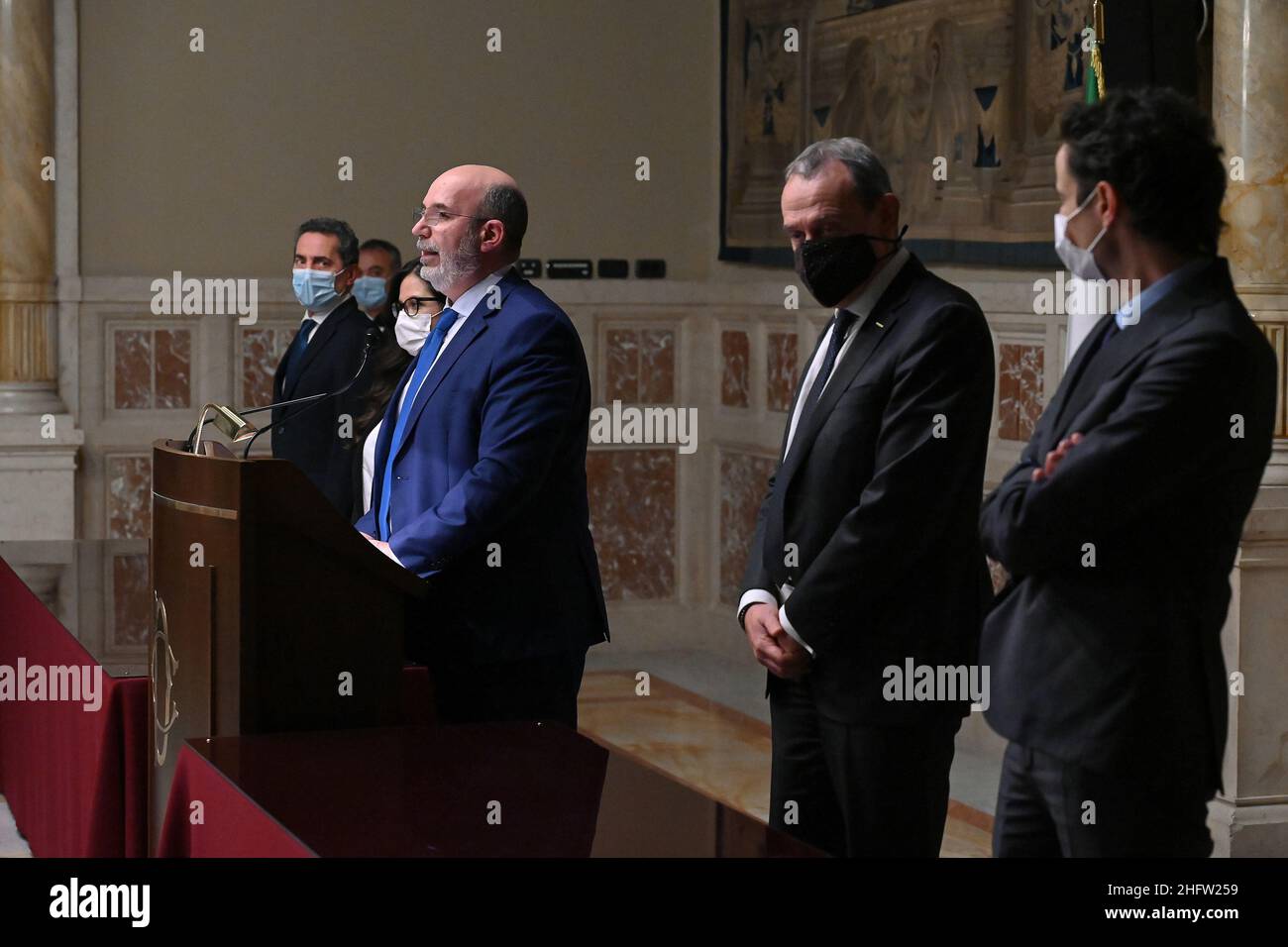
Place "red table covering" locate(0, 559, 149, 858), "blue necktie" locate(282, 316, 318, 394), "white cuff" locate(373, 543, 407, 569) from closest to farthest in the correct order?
"white cuff" locate(373, 543, 407, 569), "red table covering" locate(0, 559, 149, 858), "blue necktie" locate(282, 316, 318, 394)

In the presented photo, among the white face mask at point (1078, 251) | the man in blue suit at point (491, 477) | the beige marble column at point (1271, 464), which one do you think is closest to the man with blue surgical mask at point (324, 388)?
the man in blue suit at point (491, 477)

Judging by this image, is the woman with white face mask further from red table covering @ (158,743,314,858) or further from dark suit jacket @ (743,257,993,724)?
dark suit jacket @ (743,257,993,724)

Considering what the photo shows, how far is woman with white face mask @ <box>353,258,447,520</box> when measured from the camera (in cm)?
510

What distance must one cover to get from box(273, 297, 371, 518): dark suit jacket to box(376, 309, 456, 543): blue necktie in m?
1.65

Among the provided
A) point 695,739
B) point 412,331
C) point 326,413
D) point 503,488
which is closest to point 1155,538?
point 503,488

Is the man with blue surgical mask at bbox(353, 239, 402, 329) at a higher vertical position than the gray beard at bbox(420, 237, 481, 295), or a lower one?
higher

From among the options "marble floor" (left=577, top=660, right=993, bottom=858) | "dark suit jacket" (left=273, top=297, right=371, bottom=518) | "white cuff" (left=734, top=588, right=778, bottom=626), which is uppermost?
"dark suit jacket" (left=273, top=297, right=371, bottom=518)

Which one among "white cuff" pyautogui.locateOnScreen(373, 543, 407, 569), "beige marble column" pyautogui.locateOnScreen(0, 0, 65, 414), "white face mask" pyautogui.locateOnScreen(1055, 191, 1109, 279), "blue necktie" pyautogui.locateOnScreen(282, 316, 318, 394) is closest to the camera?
"white face mask" pyautogui.locateOnScreen(1055, 191, 1109, 279)

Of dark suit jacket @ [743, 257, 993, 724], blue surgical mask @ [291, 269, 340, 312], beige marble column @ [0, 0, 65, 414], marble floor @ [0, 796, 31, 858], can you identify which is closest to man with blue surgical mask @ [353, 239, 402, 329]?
blue surgical mask @ [291, 269, 340, 312]

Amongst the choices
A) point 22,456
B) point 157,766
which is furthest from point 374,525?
point 22,456

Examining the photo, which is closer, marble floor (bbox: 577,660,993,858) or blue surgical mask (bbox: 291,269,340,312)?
marble floor (bbox: 577,660,993,858)

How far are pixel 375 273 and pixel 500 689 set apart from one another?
3.47 metres

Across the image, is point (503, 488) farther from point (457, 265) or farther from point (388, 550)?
point (457, 265)

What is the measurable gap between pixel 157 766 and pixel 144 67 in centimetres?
507
